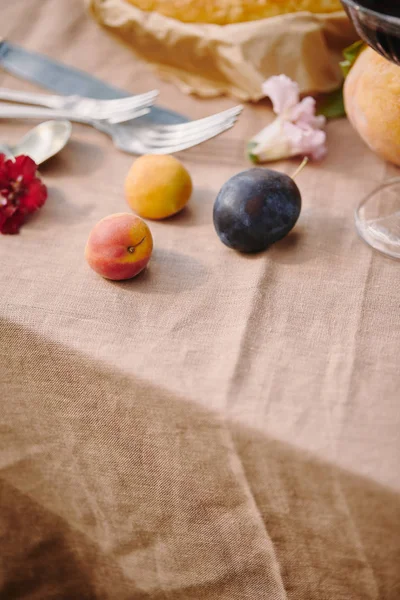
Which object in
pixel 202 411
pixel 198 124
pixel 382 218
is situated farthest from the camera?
pixel 198 124

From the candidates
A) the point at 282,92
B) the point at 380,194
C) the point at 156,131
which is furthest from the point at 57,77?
the point at 380,194

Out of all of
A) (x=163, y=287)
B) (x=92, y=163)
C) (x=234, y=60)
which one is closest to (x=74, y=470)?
(x=163, y=287)

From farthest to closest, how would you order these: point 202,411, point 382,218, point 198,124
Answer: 1. point 198,124
2. point 382,218
3. point 202,411

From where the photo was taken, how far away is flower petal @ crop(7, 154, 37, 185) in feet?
1.78

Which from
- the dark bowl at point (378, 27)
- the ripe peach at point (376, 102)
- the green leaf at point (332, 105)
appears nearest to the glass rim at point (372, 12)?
the dark bowl at point (378, 27)

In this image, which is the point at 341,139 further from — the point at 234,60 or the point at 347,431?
the point at 347,431

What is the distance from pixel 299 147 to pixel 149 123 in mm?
163

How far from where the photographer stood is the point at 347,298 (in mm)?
449

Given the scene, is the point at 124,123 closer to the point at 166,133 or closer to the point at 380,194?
the point at 166,133

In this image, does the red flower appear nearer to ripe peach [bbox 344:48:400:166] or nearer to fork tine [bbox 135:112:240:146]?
fork tine [bbox 135:112:240:146]

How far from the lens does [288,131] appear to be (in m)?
0.58

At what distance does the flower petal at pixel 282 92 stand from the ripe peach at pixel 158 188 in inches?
4.9

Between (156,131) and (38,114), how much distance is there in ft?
0.41

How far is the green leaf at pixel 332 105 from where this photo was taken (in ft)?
2.13
